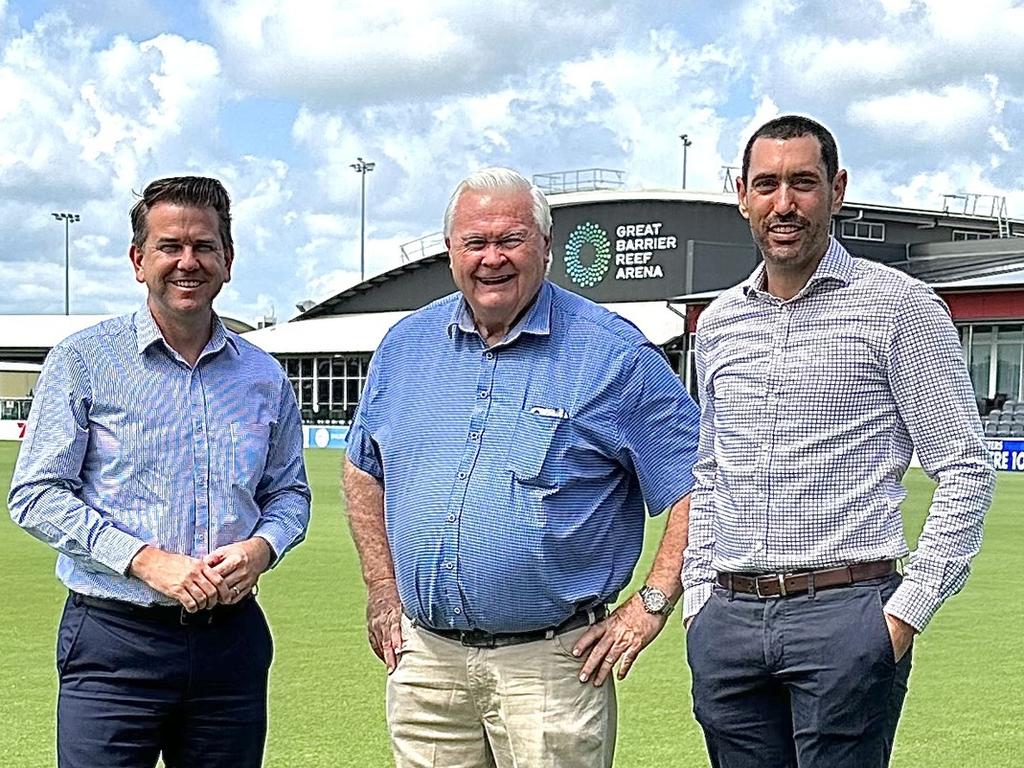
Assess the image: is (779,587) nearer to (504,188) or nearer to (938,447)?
(938,447)

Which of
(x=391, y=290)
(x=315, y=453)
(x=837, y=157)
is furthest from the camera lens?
(x=391, y=290)

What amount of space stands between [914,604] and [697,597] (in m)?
0.56

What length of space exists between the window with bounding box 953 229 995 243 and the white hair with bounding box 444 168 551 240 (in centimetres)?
5050

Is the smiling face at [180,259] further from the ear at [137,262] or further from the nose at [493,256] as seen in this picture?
the nose at [493,256]

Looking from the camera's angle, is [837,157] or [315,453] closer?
[837,157]

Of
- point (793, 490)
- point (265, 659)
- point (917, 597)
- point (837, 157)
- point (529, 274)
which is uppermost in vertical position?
point (837, 157)

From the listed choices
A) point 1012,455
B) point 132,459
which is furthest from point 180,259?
point 1012,455

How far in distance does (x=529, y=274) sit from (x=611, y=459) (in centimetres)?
51

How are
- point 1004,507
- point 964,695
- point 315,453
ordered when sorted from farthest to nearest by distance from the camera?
point 315,453 < point 1004,507 < point 964,695

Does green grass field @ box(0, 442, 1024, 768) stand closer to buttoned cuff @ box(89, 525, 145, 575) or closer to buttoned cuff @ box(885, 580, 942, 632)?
buttoned cuff @ box(89, 525, 145, 575)

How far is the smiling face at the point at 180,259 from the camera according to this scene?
3670mm

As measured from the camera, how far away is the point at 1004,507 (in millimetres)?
18375

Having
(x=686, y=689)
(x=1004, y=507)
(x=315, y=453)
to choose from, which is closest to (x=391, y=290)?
(x=315, y=453)

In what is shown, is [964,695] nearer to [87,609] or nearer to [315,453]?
[87,609]
